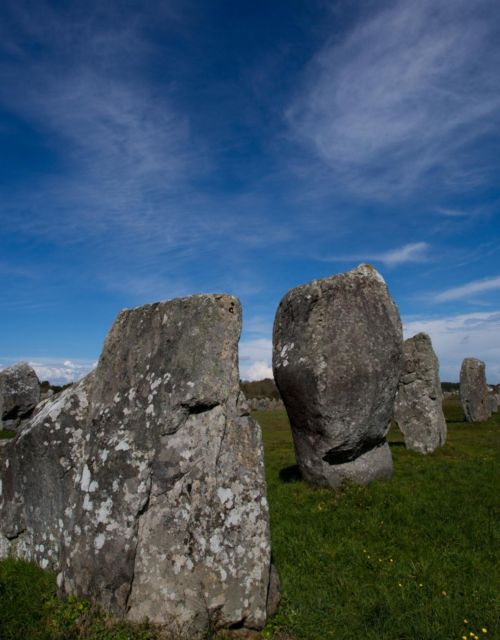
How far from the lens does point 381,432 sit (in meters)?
12.0

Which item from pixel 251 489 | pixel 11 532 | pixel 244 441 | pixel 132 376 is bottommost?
pixel 11 532

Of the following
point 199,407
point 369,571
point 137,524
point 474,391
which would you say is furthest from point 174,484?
point 474,391

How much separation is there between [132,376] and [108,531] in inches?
63.6

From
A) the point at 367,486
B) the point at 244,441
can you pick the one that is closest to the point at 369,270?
the point at 367,486

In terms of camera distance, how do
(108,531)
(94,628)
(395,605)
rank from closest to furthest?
(94,628) → (108,531) → (395,605)

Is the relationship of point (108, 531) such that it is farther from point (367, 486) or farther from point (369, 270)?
point (369, 270)

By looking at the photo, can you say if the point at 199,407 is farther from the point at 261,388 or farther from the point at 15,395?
the point at 261,388

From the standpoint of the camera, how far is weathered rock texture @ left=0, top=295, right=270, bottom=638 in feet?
17.0

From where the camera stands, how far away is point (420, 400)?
18188 millimetres

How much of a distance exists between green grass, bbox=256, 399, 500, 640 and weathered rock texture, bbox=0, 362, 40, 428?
1611 cm

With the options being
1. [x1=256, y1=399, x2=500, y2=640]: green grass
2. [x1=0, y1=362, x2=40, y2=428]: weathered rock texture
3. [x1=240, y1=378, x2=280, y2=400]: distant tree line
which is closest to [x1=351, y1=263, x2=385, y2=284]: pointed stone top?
[x1=256, y1=399, x2=500, y2=640]: green grass

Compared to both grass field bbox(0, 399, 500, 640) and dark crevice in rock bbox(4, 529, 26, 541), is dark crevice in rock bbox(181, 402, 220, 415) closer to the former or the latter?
grass field bbox(0, 399, 500, 640)

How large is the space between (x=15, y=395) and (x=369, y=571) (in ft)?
70.6

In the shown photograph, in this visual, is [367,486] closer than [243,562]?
No
